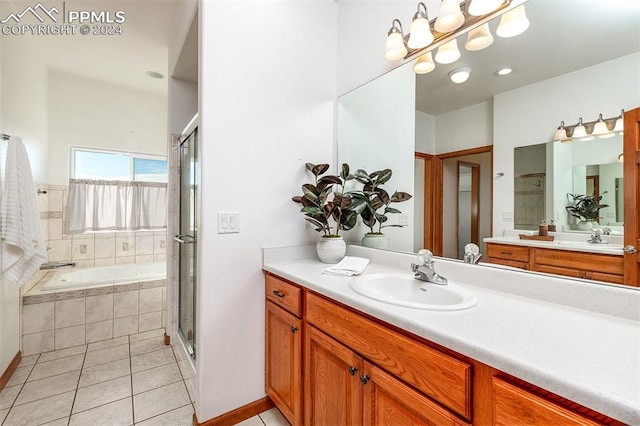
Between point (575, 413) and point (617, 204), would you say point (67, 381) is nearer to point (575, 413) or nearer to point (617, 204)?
point (575, 413)

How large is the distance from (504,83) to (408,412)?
130 cm

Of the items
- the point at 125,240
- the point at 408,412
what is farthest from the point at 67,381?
the point at 408,412

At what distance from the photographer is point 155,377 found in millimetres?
1941

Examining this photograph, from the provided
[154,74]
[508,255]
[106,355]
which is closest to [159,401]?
[106,355]

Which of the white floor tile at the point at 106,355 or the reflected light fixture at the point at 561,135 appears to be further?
the white floor tile at the point at 106,355

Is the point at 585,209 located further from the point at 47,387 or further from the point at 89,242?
the point at 89,242

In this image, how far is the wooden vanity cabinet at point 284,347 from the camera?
1.33 m

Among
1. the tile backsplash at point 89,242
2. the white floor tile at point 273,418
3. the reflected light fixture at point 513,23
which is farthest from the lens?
the tile backsplash at point 89,242

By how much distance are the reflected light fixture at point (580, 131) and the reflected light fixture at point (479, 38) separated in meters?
0.50

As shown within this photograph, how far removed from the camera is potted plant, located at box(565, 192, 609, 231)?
96 centimetres

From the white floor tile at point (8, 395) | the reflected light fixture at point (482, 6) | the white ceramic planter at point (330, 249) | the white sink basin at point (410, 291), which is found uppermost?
the reflected light fixture at point (482, 6)

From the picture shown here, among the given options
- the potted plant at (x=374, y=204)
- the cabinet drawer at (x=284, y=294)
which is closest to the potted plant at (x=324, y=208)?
the potted plant at (x=374, y=204)

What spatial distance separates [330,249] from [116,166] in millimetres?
3466

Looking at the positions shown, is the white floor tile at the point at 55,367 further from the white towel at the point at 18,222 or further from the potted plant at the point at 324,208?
the potted plant at the point at 324,208
